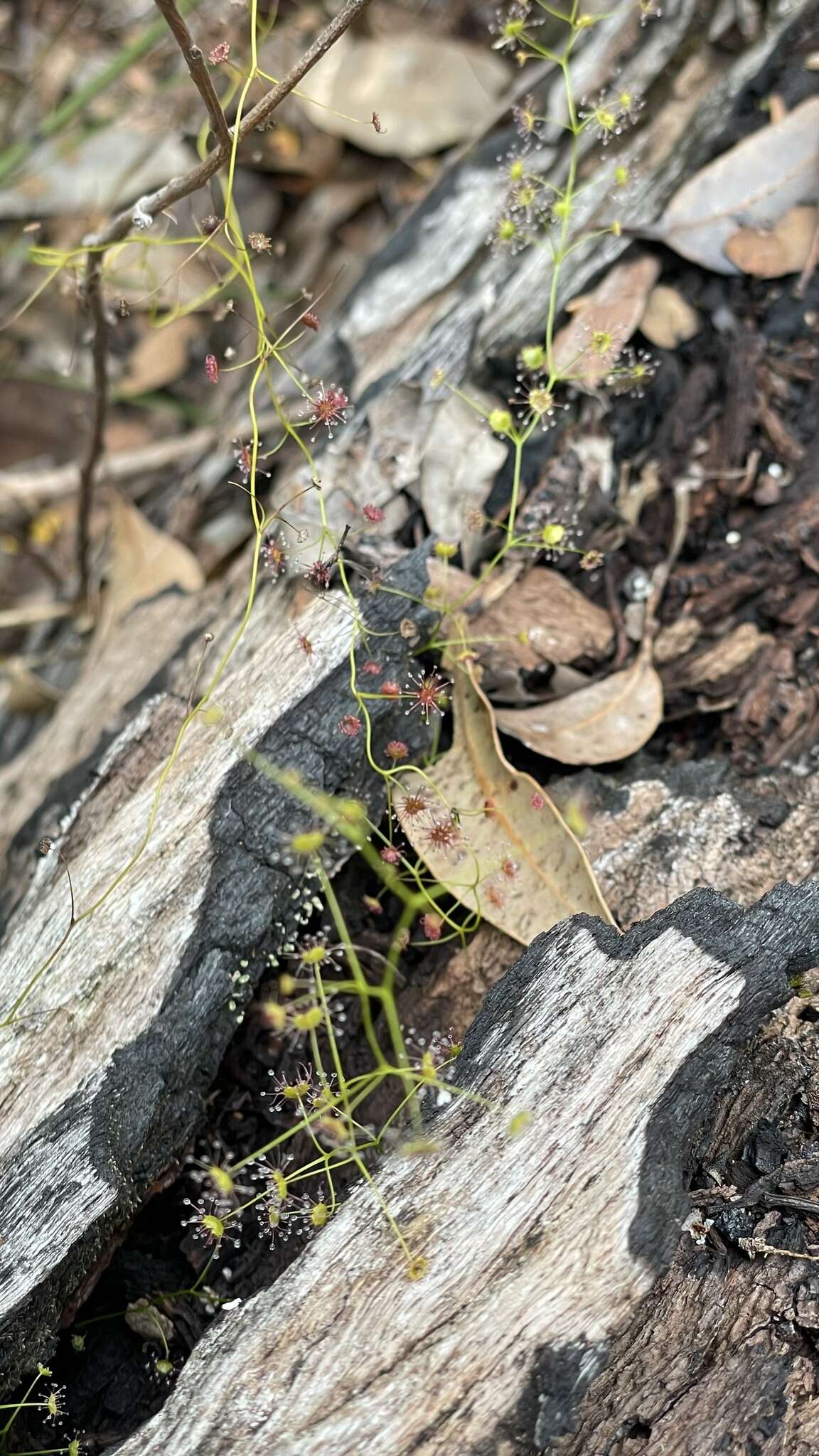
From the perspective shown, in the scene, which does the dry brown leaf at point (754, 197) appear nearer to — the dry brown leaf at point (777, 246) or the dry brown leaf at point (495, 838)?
the dry brown leaf at point (777, 246)

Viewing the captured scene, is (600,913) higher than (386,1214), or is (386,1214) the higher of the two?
(386,1214)

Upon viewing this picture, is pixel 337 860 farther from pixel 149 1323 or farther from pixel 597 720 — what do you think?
pixel 149 1323

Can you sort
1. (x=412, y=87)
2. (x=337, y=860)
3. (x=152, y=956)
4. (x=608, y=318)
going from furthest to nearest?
(x=412, y=87) < (x=608, y=318) < (x=337, y=860) < (x=152, y=956)

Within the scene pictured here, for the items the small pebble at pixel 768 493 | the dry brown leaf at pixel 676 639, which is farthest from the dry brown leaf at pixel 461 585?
the small pebble at pixel 768 493

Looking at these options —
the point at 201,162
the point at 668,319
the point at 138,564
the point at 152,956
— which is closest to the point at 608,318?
the point at 668,319

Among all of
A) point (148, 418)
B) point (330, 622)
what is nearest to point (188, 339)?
point (148, 418)

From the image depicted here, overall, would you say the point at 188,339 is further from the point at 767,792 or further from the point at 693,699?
the point at 767,792
